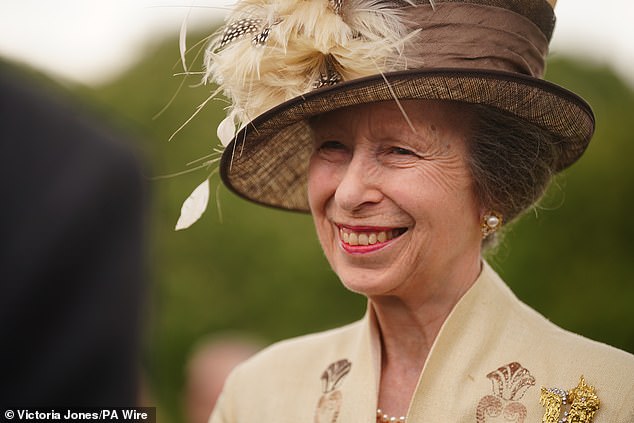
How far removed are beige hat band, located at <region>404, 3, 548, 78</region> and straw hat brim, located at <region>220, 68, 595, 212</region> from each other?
0.25 ft

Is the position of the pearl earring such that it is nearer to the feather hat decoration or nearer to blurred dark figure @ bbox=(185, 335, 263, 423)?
the feather hat decoration

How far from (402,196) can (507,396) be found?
79 cm

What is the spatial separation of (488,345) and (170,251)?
558 cm

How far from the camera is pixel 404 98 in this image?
2754 mm

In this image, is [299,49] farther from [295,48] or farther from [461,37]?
[461,37]

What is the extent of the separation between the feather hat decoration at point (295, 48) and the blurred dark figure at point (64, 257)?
A: 1679 millimetres

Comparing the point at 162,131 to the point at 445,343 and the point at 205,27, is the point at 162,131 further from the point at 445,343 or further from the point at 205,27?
the point at 445,343

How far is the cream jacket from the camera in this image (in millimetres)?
2754

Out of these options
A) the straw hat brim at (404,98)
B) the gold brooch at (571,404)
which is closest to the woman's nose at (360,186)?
the straw hat brim at (404,98)

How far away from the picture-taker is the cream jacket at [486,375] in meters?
2.75

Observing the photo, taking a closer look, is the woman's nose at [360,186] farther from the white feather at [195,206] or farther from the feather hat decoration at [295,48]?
the white feather at [195,206]

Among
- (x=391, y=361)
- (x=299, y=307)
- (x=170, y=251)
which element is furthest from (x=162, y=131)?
(x=391, y=361)

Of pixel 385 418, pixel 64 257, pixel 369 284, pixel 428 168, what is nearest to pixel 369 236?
pixel 369 284

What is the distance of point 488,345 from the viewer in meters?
2.96
